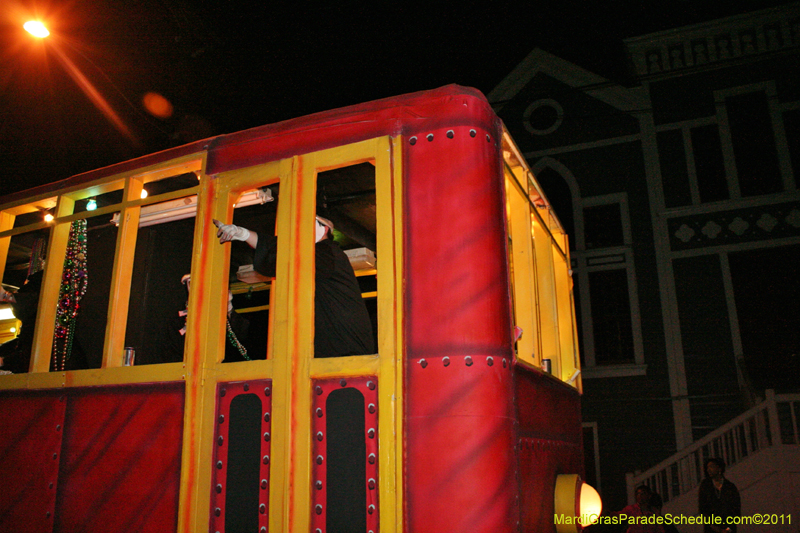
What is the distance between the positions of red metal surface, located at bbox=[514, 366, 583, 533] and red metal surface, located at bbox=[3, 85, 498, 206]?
1.36m

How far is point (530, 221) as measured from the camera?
3684mm

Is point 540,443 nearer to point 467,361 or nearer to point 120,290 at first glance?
point 467,361

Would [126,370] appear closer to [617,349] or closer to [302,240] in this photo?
[302,240]

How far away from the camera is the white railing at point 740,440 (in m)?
8.09

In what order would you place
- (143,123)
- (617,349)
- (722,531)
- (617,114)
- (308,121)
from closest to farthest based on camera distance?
(308,121)
(722,531)
(143,123)
(617,349)
(617,114)

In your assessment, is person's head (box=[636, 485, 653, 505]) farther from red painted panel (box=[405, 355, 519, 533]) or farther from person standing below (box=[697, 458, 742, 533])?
red painted panel (box=[405, 355, 519, 533])

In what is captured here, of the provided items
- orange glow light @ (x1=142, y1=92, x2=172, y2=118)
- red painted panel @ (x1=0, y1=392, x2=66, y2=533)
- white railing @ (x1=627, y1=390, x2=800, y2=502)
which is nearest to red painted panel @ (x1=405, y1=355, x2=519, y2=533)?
red painted panel @ (x1=0, y1=392, x2=66, y2=533)

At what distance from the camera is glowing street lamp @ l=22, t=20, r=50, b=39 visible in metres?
5.50

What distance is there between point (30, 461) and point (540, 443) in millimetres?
3140

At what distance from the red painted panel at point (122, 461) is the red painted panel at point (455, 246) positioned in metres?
1.51

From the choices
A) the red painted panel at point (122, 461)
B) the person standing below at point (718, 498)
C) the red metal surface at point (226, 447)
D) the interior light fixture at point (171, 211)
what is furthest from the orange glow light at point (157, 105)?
the person standing below at point (718, 498)

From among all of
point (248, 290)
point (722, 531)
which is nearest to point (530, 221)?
point (248, 290)

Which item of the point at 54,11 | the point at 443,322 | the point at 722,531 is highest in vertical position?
the point at 54,11

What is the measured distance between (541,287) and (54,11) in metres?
5.80
